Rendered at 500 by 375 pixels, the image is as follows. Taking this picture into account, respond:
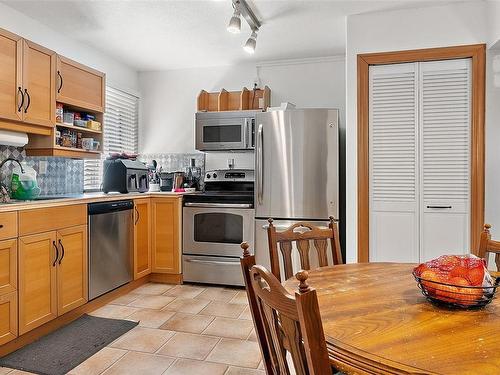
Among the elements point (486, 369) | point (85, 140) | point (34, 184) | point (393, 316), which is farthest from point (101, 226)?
point (486, 369)

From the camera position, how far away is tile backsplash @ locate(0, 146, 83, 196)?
119 inches

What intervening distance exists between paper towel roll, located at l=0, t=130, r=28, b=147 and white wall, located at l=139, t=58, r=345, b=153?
2.01 metres

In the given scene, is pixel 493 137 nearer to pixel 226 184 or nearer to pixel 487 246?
pixel 487 246

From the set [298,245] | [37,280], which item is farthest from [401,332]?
[37,280]

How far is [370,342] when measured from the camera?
2.95ft

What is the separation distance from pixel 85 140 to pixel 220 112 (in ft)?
4.68

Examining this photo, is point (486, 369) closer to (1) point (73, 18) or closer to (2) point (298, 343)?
(2) point (298, 343)

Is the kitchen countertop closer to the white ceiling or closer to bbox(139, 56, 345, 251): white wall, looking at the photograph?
bbox(139, 56, 345, 251): white wall

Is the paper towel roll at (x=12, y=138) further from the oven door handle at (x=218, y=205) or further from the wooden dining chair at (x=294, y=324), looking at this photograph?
the wooden dining chair at (x=294, y=324)

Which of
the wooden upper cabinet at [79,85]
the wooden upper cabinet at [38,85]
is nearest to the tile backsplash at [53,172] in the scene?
the wooden upper cabinet at [38,85]

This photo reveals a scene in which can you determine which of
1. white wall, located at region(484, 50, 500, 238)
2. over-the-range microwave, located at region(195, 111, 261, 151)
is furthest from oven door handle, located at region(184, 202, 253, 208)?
white wall, located at region(484, 50, 500, 238)

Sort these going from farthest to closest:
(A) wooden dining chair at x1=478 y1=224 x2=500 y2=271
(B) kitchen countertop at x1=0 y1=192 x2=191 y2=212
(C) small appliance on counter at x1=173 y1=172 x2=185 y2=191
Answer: (C) small appliance on counter at x1=173 y1=172 x2=185 y2=191 → (B) kitchen countertop at x1=0 y1=192 x2=191 y2=212 → (A) wooden dining chair at x1=478 y1=224 x2=500 y2=271

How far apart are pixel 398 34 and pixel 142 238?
9.81ft

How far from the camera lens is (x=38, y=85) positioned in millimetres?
2865
